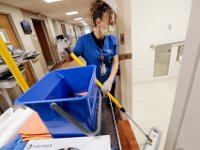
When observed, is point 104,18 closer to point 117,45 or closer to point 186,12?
point 117,45

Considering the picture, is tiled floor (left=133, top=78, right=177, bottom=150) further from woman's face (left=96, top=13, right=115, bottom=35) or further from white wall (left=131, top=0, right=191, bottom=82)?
woman's face (left=96, top=13, right=115, bottom=35)

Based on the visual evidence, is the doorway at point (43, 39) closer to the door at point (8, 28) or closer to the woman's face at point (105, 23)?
the door at point (8, 28)

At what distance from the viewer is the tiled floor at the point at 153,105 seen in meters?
1.50

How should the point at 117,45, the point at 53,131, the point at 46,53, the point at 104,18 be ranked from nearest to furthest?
1. the point at 53,131
2. the point at 104,18
3. the point at 117,45
4. the point at 46,53

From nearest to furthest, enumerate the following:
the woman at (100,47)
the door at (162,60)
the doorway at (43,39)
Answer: the woman at (100,47), the door at (162,60), the doorway at (43,39)

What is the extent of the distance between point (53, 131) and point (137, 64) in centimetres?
212

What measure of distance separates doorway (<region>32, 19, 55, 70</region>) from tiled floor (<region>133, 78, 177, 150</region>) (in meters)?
4.12

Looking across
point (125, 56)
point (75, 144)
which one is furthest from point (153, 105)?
point (75, 144)

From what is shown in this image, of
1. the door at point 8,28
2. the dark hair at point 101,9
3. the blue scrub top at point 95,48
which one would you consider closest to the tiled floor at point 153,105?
the blue scrub top at point 95,48

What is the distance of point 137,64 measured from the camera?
7.64ft

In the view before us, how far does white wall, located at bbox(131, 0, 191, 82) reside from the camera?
1924mm

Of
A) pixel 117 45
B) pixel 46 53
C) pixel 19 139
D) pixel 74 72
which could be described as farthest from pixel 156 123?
pixel 46 53

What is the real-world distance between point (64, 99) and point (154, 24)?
2199 millimetres

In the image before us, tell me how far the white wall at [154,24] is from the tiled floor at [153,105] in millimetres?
425
